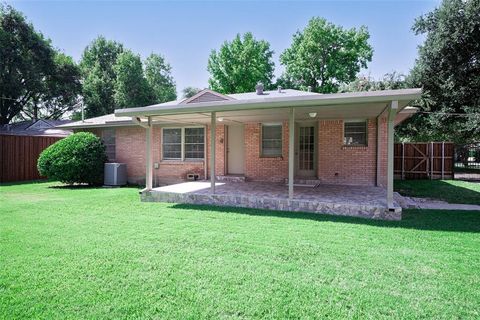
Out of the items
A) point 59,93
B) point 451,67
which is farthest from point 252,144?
point 59,93

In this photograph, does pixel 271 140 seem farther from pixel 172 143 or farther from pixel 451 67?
pixel 451 67

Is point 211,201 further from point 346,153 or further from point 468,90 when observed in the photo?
point 468,90

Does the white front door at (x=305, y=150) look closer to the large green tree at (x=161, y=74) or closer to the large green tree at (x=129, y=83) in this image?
the large green tree at (x=129, y=83)

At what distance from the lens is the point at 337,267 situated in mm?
3795

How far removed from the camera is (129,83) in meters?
30.8

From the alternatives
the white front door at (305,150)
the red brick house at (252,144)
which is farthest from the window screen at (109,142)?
the white front door at (305,150)

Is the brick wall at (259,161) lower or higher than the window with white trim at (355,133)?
lower

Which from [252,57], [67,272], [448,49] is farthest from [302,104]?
[252,57]

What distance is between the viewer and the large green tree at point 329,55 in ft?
97.3

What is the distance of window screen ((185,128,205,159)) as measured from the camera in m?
12.1

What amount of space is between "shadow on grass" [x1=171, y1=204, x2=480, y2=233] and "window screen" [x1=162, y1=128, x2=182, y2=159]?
204 inches

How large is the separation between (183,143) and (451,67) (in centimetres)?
1477

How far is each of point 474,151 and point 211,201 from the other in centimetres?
2338

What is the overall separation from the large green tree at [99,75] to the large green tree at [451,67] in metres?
28.3
